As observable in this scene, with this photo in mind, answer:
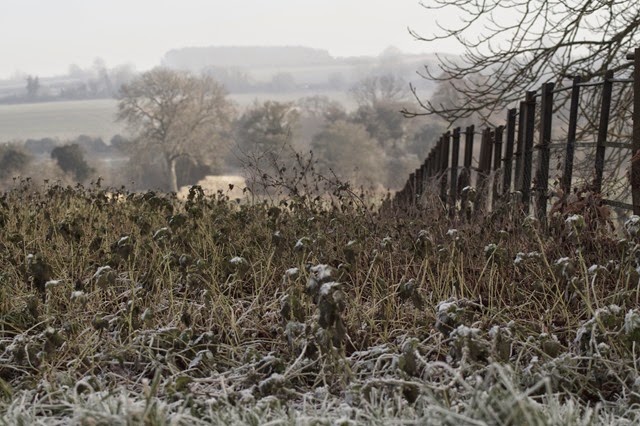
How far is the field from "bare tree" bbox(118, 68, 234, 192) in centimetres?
3778

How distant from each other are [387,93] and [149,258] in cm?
4765

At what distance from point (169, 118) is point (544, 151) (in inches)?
1489

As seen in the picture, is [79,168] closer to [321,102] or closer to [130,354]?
[321,102]

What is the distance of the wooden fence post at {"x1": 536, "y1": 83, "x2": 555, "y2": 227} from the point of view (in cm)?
681

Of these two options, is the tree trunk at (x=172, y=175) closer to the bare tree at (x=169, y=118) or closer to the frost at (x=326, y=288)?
the bare tree at (x=169, y=118)

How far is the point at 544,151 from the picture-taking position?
7.17m

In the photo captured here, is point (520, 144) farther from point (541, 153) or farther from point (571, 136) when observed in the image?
point (571, 136)

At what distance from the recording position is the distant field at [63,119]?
5462cm

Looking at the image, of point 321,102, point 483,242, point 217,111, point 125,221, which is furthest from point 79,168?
point 483,242

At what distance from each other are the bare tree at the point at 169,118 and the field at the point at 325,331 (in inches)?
1487

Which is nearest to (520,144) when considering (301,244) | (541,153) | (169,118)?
(541,153)

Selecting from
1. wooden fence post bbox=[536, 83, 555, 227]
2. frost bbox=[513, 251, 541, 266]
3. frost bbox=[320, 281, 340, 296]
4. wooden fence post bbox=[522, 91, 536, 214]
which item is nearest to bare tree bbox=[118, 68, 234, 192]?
wooden fence post bbox=[522, 91, 536, 214]

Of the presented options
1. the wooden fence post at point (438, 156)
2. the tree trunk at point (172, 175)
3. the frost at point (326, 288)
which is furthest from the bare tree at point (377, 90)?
the frost at point (326, 288)

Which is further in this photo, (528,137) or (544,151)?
(528,137)
